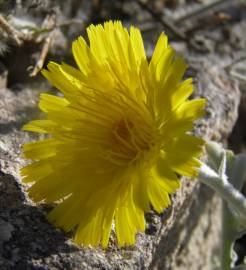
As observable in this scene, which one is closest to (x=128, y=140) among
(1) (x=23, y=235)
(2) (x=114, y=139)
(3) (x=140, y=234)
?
(2) (x=114, y=139)

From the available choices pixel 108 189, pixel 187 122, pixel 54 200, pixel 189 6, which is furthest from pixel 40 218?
pixel 189 6

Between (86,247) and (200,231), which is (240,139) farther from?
(86,247)

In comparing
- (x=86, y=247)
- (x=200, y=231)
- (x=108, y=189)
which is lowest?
(x=200, y=231)

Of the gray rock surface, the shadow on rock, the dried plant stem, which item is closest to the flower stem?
the gray rock surface

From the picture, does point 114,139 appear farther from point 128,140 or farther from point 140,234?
point 140,234

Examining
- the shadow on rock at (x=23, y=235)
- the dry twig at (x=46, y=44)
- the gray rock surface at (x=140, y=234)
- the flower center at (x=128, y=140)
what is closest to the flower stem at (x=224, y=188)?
the gray rock surface at (x=140, y=234)

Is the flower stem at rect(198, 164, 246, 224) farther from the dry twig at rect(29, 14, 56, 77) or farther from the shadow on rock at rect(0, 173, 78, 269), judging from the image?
the dry twig at rect(29, 14, 56, 77)
